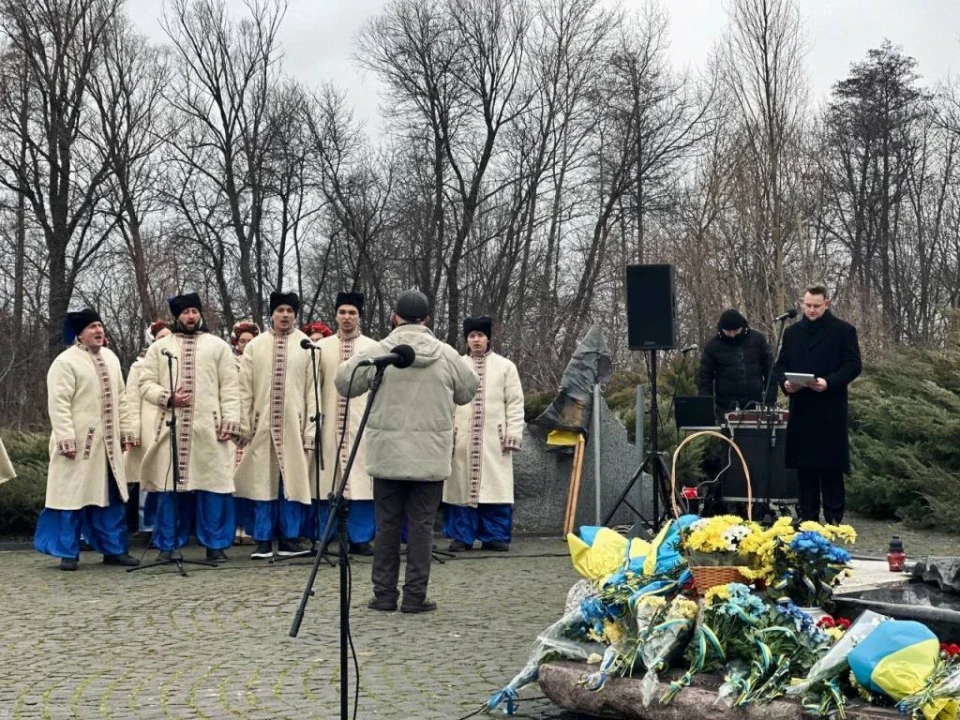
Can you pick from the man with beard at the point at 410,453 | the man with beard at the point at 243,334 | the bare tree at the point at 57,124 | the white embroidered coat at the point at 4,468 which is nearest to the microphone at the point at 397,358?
the man with beard at the point at 410,453

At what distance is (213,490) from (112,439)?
3.22 ft

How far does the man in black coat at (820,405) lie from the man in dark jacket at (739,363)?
2.94 meters

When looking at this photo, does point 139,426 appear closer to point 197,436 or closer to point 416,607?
point 197,436

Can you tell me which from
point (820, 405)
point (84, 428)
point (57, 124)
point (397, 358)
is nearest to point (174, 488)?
point (84, 428)

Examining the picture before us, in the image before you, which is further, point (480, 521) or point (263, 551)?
point (480, 521)

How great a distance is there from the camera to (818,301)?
1153 centimetres

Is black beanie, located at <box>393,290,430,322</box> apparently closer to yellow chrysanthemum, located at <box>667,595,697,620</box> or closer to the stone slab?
the stone slab

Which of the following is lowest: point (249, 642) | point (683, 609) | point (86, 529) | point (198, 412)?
point (249, 642)

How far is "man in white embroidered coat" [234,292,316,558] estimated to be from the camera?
42.3 ft

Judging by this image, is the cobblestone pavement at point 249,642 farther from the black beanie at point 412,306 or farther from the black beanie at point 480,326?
the black beanie at point 480,326

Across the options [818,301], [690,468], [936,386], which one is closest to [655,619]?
[818,301]

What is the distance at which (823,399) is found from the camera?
11.4m

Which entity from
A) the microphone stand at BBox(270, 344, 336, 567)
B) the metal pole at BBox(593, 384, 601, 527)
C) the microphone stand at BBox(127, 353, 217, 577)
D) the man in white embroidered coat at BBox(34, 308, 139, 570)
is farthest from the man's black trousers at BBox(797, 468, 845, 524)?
→ the man in white embroidered coat at BBox(34, 308, 139, 570)

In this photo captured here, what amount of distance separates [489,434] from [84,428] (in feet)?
12.4
